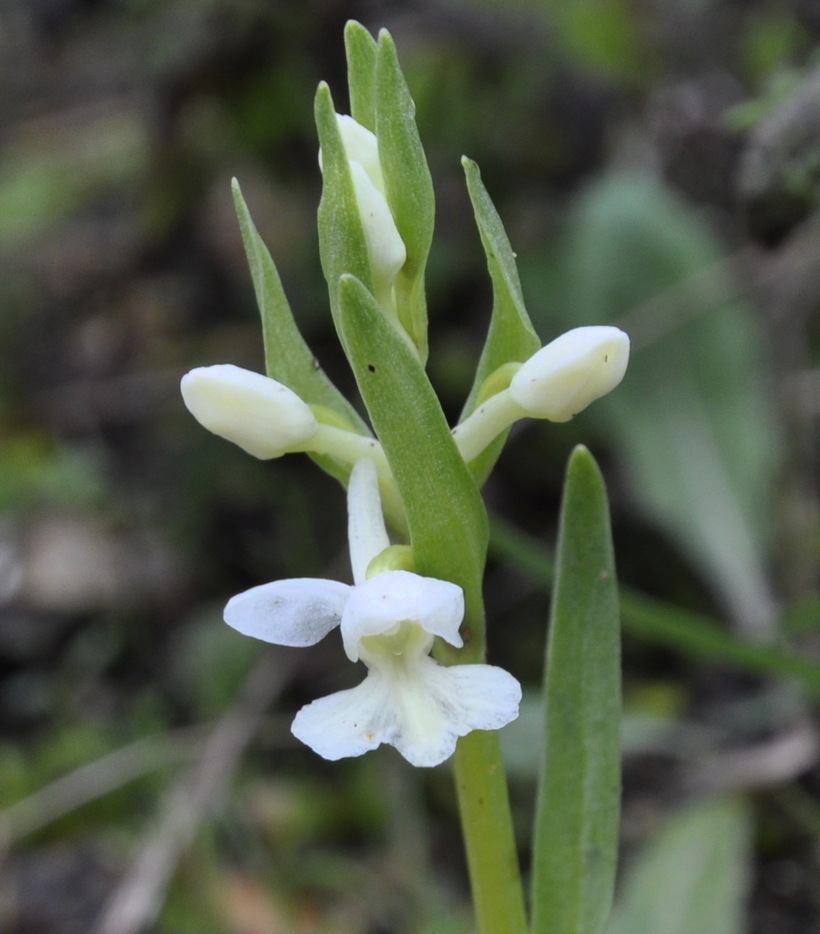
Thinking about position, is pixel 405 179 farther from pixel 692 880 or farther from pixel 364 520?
pixel 692 880

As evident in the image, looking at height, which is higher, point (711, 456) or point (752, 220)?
point (711, 456)

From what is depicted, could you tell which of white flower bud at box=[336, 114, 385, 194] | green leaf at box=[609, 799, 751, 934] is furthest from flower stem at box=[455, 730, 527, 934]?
green leaf at box=[609, 799, 751, 934]

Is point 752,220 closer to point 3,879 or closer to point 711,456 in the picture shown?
point 711,456

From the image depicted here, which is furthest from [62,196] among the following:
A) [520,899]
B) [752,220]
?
[520,899]

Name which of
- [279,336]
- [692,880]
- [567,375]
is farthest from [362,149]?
[692,880]

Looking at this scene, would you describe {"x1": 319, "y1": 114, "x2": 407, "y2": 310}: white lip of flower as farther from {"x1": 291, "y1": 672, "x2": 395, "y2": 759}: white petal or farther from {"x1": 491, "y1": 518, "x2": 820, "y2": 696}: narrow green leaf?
{"x1": 491, "y1": 518, "x2": 820, "y2": 696}: narrow green leaf

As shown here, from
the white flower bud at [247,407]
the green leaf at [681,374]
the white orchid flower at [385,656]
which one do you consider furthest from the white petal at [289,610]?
the green leaf at [681,374]
